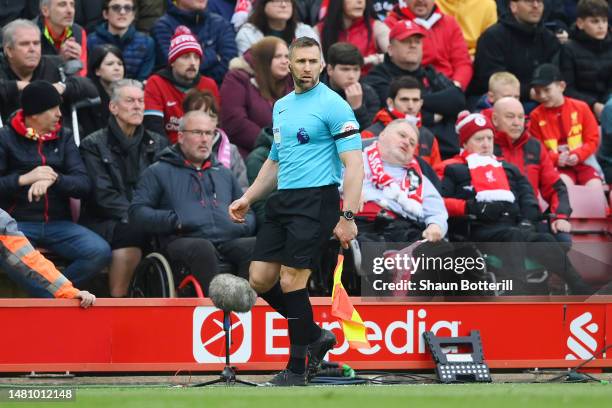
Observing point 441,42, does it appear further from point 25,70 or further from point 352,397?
point 352,397

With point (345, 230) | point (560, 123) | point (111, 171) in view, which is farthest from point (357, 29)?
point (345, 230)

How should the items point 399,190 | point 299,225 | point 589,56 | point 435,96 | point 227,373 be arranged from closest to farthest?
point 299,225, point 227,373, point 399,190, point 435,96, point 589,56

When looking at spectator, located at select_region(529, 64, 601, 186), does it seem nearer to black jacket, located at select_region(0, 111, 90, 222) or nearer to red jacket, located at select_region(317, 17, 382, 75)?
red jacket, located at select_region(317, 17, 382, 75)

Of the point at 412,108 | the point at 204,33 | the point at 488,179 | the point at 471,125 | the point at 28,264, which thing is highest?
the point at 204,33

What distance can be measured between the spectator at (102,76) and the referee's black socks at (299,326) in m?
4.18

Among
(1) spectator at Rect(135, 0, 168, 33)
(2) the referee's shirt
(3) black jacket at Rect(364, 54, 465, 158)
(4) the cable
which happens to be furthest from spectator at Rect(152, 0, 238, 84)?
(4) the cable

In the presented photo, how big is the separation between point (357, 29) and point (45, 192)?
455 cm

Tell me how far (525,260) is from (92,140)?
3748 mm

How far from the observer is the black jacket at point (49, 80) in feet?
36.6

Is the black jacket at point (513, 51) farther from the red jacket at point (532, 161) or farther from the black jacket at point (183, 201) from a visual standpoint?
the black jacket at point (183, 201)

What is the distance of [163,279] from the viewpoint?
10234mm

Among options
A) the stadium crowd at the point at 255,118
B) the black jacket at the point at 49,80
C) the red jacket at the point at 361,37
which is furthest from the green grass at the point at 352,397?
the red jacket at the point at 361,37

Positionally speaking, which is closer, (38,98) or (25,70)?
(38,98)

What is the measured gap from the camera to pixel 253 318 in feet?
30.9
